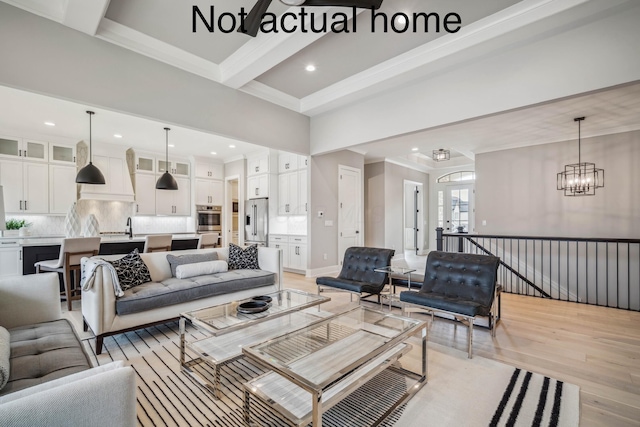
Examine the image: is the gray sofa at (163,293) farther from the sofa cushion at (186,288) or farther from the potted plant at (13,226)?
the potted plant at (13,226)

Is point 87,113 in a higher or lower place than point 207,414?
higher

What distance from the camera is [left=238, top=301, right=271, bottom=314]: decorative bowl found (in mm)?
2447

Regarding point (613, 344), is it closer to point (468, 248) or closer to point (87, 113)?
point (468, 248)

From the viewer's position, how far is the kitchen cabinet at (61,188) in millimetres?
5930

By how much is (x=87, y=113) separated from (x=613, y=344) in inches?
296

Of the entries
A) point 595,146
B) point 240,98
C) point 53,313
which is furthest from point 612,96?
point 53,313

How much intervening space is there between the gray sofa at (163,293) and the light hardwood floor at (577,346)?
2.35 ft

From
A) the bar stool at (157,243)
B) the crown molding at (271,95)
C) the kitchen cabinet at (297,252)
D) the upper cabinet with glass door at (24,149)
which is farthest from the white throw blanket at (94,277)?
the upper cabinet with glass door at (24,149)

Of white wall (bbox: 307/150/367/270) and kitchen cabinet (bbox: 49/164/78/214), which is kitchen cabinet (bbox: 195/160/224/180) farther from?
white wall (bbox: 307/150/367/270)

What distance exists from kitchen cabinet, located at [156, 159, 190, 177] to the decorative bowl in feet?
20.4

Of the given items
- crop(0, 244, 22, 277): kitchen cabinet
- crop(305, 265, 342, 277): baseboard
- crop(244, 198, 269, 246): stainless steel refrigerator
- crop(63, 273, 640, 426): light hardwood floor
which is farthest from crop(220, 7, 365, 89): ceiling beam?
crop(0, 244, 22, 277): kitchen cabinet

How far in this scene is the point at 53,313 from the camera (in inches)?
88.9

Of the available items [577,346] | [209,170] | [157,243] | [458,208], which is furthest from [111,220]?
[458,208]

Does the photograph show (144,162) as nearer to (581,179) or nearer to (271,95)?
(271,95)
